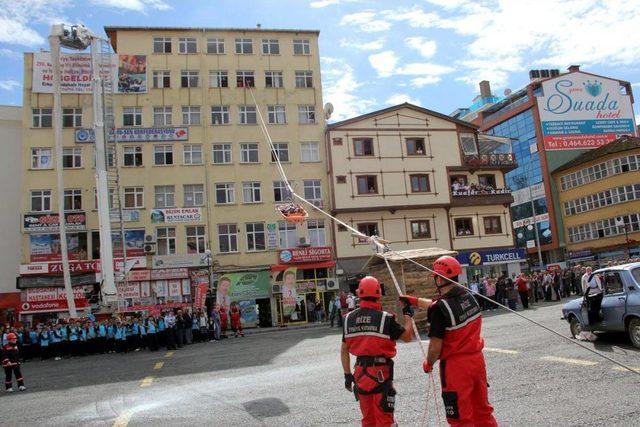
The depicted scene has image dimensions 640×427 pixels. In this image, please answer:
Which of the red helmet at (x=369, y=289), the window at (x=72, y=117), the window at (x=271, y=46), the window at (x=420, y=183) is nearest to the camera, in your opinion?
the red helmet at (x=369, y=289)

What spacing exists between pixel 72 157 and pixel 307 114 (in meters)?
16.9

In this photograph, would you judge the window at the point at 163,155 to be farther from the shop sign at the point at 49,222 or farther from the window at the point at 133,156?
the shop sign at the point at 49,222

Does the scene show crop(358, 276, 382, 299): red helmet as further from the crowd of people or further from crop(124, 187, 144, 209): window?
crop(124, 187, 144, 209): window

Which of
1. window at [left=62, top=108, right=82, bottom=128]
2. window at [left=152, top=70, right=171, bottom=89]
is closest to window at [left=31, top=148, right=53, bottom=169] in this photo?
window at [left=62, top=108, right=82, bottom=128]

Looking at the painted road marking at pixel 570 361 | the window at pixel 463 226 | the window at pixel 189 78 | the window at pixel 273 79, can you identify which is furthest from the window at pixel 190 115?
the painted road marking at pixel 570 361

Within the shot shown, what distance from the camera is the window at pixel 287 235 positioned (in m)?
37.0

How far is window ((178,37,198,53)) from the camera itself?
3938 centimetres

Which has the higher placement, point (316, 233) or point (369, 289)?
point (316, 233)

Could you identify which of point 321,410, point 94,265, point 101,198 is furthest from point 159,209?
point 321,410

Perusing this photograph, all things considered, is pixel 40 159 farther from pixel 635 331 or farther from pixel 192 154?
pixel 635 331

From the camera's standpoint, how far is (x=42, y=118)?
1446 inches

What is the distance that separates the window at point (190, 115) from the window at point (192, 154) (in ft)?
5.96

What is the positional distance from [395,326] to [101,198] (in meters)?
21.2

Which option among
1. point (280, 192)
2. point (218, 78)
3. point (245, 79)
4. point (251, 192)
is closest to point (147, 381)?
point (251, 192)
